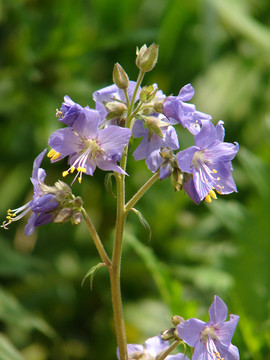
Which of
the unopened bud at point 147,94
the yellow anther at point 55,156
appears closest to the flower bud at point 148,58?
the unopened bud at point 147,94

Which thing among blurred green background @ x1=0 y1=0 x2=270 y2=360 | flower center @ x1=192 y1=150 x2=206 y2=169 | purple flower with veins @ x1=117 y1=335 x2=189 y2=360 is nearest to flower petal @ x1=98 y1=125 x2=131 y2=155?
flower center @ x1=192 y1=150 x2=206 y2=169

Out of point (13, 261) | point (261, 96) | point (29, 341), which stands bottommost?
point (29, 341)

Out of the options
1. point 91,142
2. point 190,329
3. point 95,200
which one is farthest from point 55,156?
point 95,200

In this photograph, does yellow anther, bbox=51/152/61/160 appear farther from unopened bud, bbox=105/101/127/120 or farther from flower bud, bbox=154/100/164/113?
flower bud, bbox=154/100/164/113

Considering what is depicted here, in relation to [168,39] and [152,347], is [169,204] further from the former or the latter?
[152,347]

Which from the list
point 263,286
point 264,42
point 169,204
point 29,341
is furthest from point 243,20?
point 29,341

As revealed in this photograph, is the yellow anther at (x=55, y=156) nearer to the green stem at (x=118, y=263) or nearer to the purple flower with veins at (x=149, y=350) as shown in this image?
the green stem at (x=118, y=263)
